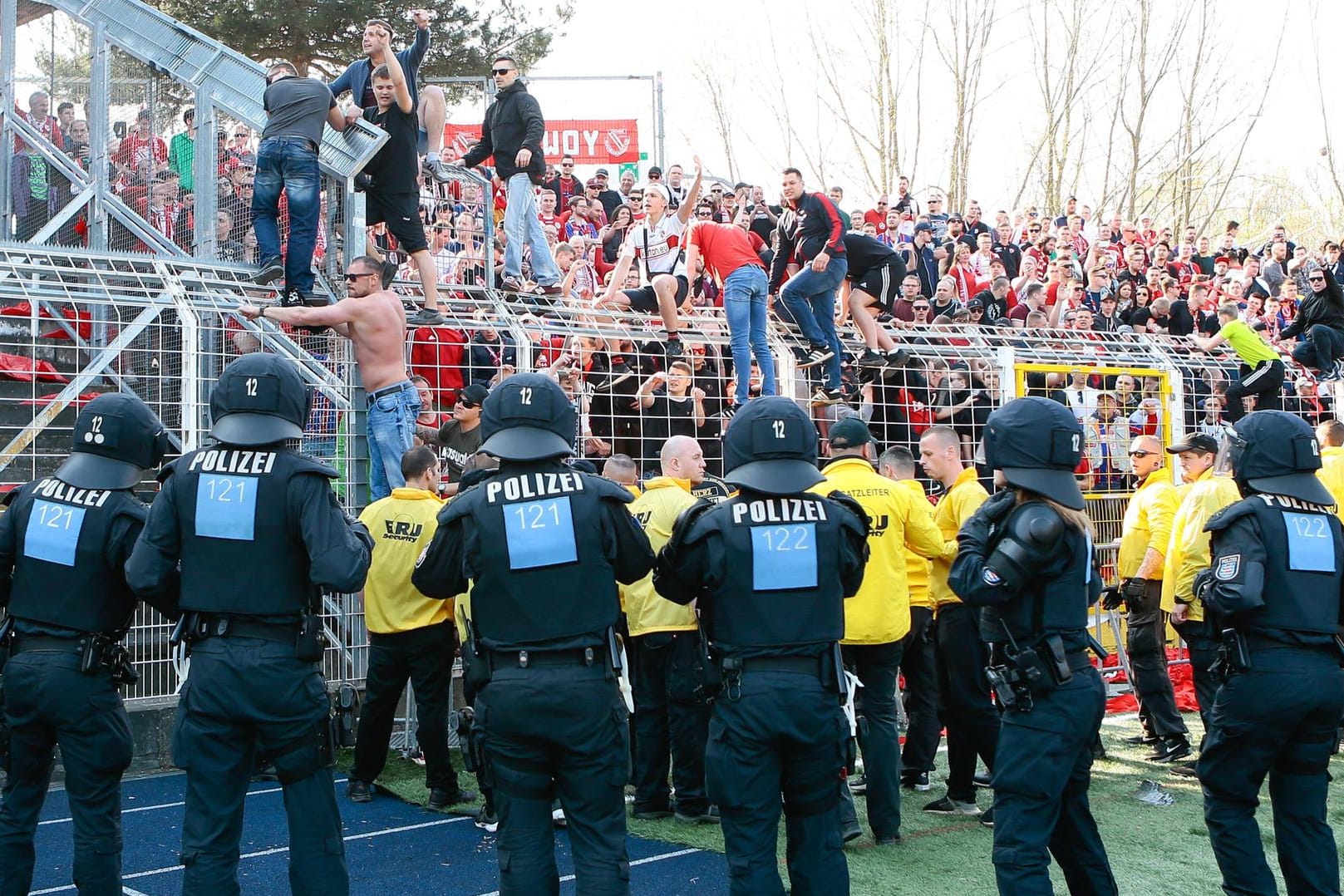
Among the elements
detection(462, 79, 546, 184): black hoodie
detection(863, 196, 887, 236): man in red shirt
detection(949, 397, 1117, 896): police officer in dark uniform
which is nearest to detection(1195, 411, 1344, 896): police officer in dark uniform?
detection(949, 397, 1117, 896): police officer in dark uniform

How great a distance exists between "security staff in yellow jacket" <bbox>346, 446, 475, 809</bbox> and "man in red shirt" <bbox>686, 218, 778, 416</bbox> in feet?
12.8

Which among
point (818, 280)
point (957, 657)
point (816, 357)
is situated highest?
point (818, 280)

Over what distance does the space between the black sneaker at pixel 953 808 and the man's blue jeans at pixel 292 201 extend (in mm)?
5263

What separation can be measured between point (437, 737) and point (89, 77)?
19.1 ft

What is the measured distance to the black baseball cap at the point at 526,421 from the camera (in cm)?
456

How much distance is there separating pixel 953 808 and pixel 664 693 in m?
1.74

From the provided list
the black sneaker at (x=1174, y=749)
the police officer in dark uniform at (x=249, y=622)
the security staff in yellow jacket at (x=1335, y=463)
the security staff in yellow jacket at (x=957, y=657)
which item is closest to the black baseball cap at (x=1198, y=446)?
the security staff in yellow jacket at (x=1335, y=463)

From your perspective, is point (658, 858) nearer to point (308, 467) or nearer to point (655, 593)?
point (655, 593)

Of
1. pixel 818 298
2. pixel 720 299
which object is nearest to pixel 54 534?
pixel 818 298

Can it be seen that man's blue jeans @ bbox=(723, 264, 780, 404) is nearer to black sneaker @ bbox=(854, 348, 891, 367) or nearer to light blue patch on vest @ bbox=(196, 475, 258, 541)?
black sneaker @ bbox=(854, 348, 891, 367)

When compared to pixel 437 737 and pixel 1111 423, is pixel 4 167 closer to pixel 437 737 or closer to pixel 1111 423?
pixel 437 737

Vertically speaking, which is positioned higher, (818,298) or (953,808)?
(818,298)

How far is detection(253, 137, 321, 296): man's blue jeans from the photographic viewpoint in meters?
8.46

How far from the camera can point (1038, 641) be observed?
4.61 meters
